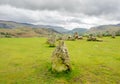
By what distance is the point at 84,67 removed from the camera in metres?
27.8

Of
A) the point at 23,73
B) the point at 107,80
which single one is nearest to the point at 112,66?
the point at 107,80

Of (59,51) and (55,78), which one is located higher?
(59,51)

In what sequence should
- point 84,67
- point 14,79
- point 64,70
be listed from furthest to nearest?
point 84,67
point 64,70
point 14,79

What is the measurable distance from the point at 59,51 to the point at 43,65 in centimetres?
472

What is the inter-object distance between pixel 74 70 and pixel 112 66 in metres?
6.67

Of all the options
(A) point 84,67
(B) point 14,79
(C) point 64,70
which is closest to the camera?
(B) point 14,79

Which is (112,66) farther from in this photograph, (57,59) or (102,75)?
(57,59)

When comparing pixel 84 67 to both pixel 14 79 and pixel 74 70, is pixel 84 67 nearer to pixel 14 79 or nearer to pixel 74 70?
pixel 74 70

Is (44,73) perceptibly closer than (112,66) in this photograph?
Yes

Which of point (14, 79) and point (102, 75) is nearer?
point (14, 79)

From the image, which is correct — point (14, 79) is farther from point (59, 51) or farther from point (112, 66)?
point (112, 66)

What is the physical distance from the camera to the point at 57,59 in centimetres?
2491

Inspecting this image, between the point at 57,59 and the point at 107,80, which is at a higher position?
the point at 57,59

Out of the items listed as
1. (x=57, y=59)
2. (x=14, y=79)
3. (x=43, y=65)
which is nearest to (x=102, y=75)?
(x=57, y=59)
